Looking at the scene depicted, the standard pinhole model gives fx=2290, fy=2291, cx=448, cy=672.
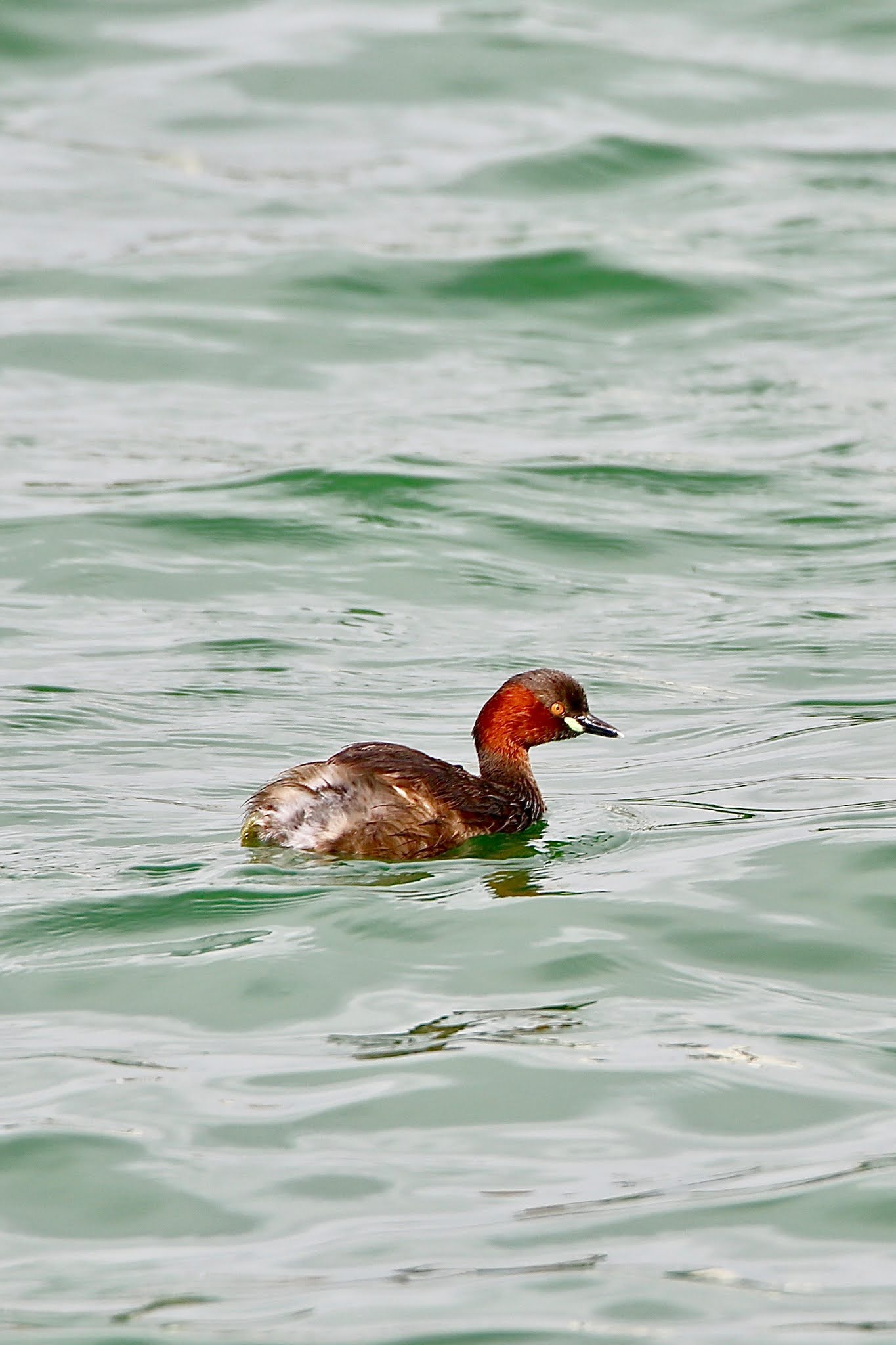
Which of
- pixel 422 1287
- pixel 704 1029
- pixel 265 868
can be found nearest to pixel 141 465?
pixel 265 868

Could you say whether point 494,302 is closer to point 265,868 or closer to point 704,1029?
point 265,868

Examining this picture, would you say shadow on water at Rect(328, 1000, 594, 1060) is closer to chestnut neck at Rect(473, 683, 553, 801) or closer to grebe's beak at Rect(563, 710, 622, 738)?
chestnut neck at Rect(473, 683, 553, 801)

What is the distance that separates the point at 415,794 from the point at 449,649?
2.95m

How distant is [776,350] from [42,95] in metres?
8.09

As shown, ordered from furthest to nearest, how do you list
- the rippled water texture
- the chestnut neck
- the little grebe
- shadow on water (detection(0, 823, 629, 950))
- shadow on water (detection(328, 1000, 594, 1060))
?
the chestnut neck, the little grebe, shadow on water (detection(0, 823, 629, 950)), shadow on water (detection(328, 1000, 594, 1060)), the rippled water texture

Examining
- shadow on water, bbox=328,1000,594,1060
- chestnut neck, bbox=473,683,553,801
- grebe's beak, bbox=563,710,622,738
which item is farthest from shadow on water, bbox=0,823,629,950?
shadow on water, bbox=328,1000,594,1060

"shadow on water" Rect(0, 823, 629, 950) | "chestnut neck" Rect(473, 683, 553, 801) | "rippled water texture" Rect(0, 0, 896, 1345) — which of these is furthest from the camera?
"chestnut neck" Rect(473, 683, 553, 801)

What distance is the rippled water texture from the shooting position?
4.89 meters

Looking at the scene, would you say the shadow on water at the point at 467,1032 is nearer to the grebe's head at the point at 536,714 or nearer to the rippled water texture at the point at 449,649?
the rippled water texture at the point at 449,649

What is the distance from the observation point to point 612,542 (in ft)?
39.1

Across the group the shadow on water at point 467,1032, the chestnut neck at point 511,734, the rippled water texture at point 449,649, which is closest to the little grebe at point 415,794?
the chestnut neck at point 511,734

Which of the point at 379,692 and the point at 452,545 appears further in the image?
the point at 452,545

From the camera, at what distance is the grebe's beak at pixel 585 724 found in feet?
26.3

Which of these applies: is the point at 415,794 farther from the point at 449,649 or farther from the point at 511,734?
the point at 449,649
